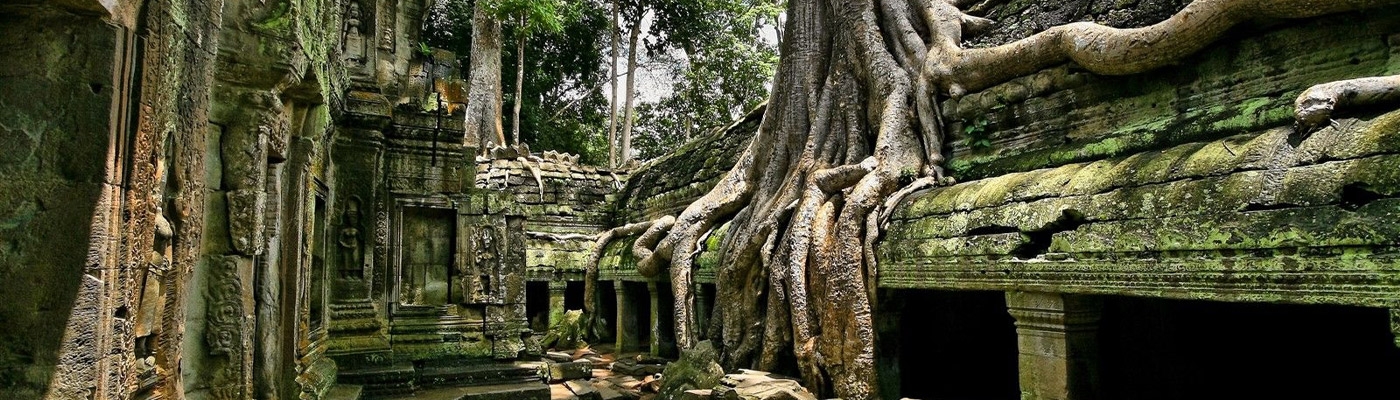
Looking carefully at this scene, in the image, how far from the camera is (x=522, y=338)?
25.9 ft

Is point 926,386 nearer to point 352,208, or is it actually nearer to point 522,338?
point 522,338

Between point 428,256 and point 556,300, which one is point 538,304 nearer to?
point 556,300

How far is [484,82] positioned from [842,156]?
11.0 m

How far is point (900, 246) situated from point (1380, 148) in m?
2.96

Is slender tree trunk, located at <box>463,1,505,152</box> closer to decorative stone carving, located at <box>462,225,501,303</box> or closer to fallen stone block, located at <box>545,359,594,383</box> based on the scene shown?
fallen stone block, located at <box>545,359,594,383</box>

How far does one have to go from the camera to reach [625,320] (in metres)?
11.9

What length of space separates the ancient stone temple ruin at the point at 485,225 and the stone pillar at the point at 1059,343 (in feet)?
0.06

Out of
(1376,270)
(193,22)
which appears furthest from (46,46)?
(1376,270)

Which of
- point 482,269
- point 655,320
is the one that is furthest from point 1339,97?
point 655,320

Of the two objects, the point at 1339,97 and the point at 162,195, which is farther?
the point at 1339,97

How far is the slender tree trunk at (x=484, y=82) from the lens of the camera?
1644cm

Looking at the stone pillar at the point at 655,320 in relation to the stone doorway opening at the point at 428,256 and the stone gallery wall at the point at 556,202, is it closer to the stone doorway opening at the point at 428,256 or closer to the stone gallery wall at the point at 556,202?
the stone gallery wall at the point at 556,202

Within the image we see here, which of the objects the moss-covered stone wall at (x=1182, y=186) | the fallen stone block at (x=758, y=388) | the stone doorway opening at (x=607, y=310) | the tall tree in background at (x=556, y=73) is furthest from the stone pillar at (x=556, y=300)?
the moss-covered stone wall at (x=1182, y=186)

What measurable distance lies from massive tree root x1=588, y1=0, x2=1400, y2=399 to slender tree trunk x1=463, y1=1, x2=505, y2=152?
8838 mm
